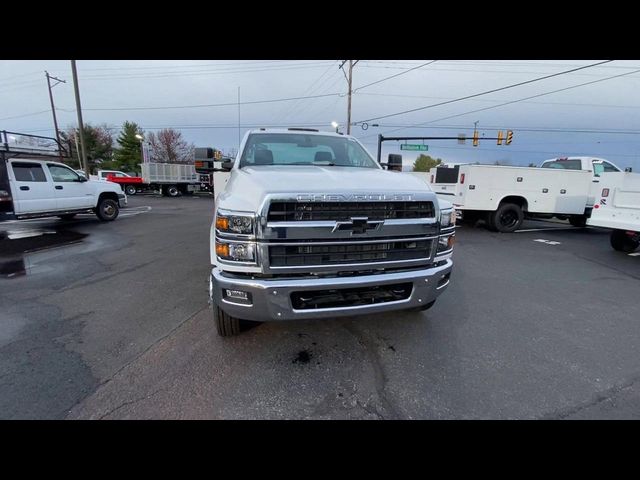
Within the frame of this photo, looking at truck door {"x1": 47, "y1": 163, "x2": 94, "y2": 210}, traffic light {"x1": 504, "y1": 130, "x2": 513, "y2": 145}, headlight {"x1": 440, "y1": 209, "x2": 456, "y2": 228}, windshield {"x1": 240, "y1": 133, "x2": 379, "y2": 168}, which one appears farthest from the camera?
traffic light {"x1": 504, "y1": 130, "x2": 513, "y2": 145}

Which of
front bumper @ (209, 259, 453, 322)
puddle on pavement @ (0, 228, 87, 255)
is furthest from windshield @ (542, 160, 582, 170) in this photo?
puddle on pavement @ (0, 228, 87, 255)

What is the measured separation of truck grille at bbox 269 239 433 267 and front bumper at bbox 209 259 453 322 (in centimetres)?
13

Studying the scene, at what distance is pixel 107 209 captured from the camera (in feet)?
35.6

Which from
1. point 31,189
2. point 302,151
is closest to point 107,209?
point 31,189

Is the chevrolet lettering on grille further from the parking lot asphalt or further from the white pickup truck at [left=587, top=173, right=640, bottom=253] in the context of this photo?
the white pickup truck at [left=587, top=173, right=640, bottom=253]

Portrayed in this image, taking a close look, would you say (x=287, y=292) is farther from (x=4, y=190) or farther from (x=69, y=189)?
(x=69, y=189)

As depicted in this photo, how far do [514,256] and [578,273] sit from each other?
1.25m

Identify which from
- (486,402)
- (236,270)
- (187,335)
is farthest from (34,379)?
(486,402)

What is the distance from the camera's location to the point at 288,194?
2191mm

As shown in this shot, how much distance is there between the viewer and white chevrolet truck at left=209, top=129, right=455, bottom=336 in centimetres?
221

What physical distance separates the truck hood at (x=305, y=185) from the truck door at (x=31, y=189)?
9032 millimetres

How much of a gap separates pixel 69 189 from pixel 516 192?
13.9 meters
